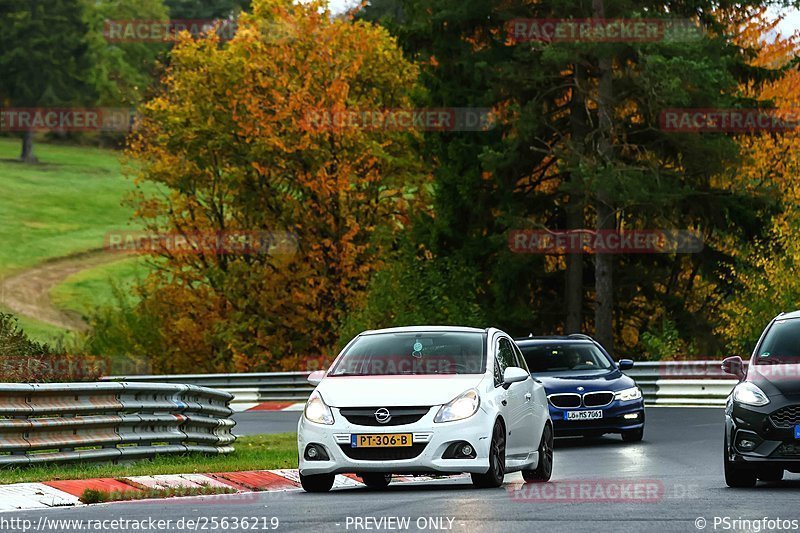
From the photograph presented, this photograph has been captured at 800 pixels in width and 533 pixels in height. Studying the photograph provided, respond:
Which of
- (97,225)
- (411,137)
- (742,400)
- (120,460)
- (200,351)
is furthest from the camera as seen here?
(97,225)

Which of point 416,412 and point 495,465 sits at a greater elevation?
point 416,412

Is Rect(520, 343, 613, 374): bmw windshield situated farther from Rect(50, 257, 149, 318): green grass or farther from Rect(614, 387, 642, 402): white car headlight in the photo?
Rect(50, 257, 149, 318): green grass

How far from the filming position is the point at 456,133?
51188 mm

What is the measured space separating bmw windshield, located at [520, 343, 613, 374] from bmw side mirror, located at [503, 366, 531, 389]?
8116 millimetres

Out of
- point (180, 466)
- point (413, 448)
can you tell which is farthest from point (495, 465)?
point (180, 466)

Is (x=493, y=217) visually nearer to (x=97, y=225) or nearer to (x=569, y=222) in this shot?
(x=569, y=222)

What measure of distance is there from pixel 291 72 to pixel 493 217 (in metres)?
9.62

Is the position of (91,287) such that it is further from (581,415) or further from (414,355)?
(414,355)

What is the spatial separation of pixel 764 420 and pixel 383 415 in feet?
11.7

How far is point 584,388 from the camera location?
23766 millimetres

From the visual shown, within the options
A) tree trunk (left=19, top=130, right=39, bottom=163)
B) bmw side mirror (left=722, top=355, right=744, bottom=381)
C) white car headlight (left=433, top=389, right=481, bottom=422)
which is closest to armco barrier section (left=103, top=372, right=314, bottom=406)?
bmw side mirror (left=722, top=355, right=744, bottom=381)

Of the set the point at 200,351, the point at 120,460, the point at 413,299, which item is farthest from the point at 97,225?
the point at 120,460

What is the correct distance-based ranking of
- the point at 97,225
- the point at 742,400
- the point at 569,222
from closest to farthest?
the point at 742,400
the point at 569,222
the point at 97,225

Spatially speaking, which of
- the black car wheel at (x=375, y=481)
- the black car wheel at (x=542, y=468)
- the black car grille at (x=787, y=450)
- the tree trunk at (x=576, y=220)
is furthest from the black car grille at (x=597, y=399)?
the tree trunk at (x=576, y=220)
